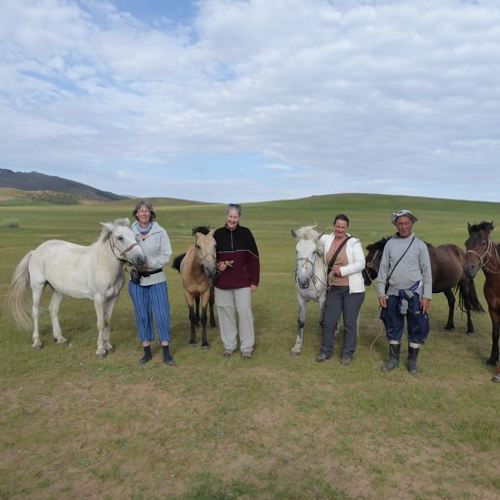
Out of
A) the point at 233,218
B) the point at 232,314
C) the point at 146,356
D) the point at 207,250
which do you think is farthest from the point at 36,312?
the point at 233,218

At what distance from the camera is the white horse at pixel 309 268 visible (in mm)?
5734

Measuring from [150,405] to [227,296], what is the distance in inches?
81.3

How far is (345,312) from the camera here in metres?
5.96

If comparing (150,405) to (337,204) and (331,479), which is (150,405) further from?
(337,204)

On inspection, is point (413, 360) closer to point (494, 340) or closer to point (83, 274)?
point (494, 340)

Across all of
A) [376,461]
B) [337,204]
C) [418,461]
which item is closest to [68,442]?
[376,461]

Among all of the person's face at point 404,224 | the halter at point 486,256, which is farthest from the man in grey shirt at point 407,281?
the halter at point 486,256

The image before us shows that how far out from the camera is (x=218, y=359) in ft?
20.2

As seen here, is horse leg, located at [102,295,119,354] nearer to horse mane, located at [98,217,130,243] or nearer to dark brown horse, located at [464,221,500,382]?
horse mane, located at [98,217,130,243]

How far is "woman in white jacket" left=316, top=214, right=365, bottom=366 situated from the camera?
577 centimetres

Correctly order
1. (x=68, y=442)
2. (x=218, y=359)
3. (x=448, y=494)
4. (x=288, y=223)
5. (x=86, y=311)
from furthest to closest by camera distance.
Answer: (x=288, y=223), (x=86, y=311), (x=218, y=359), (x=68, y=442), (x=448, y=494)

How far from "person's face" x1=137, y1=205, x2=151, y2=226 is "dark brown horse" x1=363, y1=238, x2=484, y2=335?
161 inches

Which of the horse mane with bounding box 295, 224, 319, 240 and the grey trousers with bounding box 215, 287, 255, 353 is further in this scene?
the grey trousers with bounding box 215, 287, 255, 353

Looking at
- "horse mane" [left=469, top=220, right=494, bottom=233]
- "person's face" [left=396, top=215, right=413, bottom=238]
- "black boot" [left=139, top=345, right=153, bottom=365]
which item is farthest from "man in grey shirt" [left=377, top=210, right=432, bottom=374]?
"black boot" [left=139, top=345, right=153, bottom=365]
